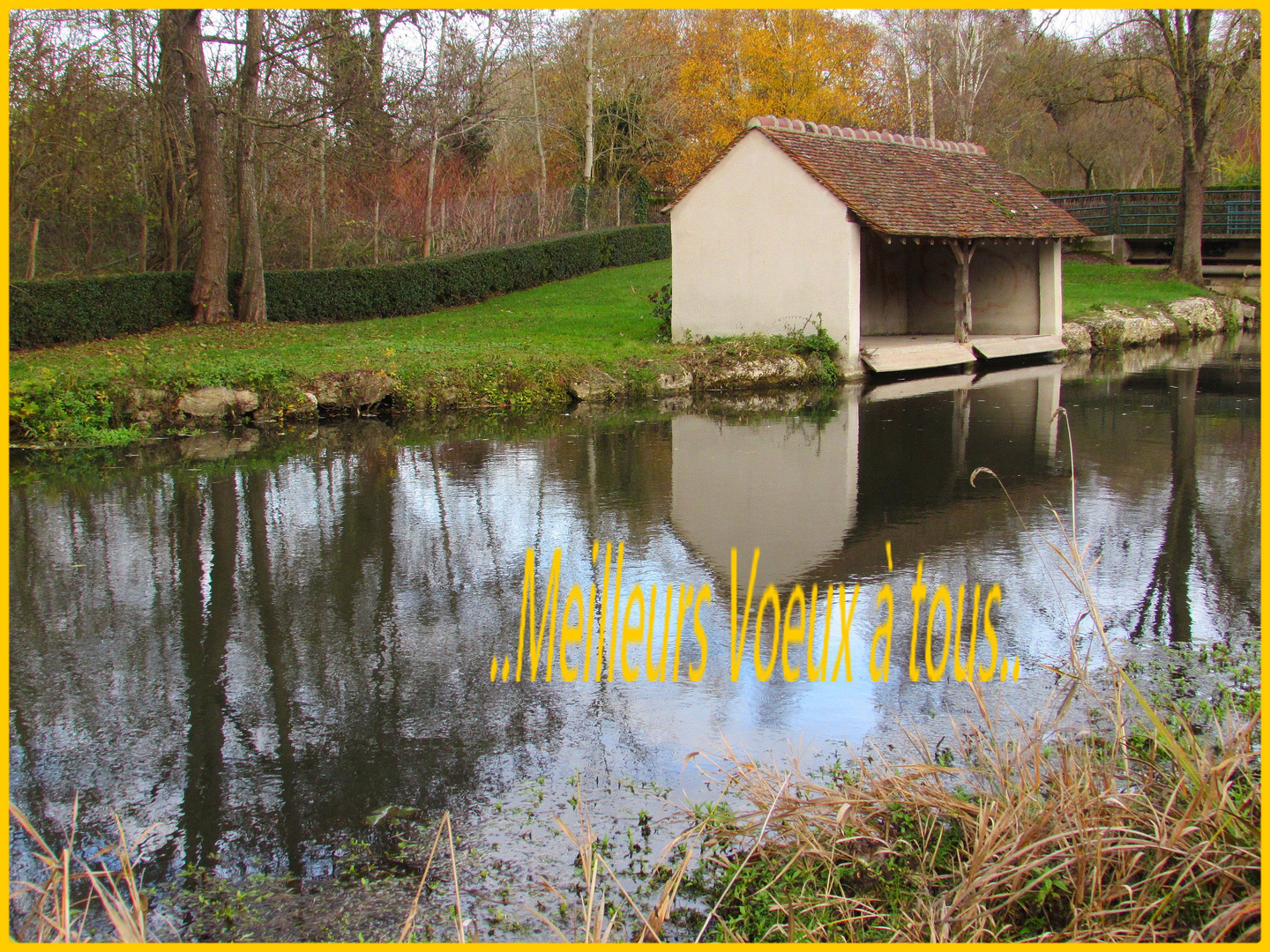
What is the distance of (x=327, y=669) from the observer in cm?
611

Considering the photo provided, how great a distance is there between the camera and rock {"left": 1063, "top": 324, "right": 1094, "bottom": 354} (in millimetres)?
23344

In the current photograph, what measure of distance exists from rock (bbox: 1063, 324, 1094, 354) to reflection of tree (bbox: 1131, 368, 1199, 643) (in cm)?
1062

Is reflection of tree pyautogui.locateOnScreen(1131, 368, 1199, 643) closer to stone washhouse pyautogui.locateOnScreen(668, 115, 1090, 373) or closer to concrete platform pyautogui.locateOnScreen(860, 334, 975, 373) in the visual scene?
concrete platform pyautogui.locateOnScreen(860, 334, 975, 373)

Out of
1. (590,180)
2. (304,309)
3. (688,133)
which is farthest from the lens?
(688,133)

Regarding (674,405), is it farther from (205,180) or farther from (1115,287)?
(1115,287)

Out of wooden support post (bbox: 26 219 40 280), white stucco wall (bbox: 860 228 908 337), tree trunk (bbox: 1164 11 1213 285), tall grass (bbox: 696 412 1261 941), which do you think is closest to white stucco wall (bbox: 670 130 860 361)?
white stucco wall (bbox: 860 228 908 337)

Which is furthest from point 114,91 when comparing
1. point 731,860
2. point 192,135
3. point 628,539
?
point 731,860

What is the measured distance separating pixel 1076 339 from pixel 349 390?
16022mm

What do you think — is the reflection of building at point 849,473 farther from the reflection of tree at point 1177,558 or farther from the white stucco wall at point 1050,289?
the white stucco wall at point 1050,289

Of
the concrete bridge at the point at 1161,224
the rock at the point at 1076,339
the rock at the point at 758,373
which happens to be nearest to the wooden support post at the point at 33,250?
the rock at the point at 758,373

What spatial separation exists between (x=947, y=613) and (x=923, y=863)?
3.27 metres

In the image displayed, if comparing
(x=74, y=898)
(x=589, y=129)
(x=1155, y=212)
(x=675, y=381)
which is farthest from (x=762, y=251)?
(x=1155, y=212)

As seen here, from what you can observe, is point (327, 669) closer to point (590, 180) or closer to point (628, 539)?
point (628, 539)

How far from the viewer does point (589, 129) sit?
125 feet
